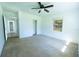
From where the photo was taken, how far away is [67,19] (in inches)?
68.1

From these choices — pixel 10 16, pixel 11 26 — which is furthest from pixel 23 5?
pixel 11 26

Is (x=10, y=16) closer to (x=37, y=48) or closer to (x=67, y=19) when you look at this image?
(x=37, y=48)

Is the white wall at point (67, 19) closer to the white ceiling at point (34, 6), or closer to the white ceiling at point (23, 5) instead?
the white ceiling at point (34, 6)

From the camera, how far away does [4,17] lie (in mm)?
1667

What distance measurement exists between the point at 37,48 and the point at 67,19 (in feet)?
2.48

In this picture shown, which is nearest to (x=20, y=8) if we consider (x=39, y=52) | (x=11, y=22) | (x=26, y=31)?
(x=11, y=22)

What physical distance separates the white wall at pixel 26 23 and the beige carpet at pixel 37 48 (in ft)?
0.37

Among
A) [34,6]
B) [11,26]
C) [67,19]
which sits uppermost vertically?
[34,6]

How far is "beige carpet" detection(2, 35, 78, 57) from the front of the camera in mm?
1697

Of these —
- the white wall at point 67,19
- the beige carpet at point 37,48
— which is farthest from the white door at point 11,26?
the white wall at point 67,19

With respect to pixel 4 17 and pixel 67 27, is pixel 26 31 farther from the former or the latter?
pixel 67 27

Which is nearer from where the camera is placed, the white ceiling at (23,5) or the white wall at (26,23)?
the white ceiling at (23,5)

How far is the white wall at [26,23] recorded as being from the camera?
1762mm

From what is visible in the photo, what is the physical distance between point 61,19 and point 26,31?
0.68 meters
